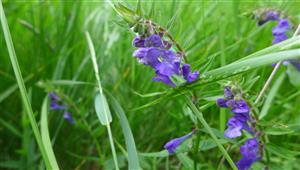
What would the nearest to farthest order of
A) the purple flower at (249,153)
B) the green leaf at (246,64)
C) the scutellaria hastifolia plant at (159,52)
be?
the green leaf at (246,64) → the scutellaria hastifolia plant at (159,52) → the purple flower at (249,153)

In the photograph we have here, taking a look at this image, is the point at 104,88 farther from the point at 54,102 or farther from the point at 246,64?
the point at 246,64

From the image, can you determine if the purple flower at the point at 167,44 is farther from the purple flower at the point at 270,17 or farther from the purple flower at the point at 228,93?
the purple flower at the point at 270,17

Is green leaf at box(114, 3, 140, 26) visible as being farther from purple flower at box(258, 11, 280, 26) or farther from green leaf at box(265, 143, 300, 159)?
purple flower at box(258, 11, 280, 26)

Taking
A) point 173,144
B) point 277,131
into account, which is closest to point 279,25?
point 277,131

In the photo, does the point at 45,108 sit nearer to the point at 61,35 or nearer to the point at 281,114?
the point at 61,35

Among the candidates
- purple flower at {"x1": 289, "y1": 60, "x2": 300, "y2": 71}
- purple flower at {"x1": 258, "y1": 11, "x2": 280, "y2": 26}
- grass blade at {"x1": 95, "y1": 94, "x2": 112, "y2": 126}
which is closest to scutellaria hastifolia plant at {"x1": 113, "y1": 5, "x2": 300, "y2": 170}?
grass blade at {"x1": 95, "y1": 94, "x2": 112, "y2": 126}

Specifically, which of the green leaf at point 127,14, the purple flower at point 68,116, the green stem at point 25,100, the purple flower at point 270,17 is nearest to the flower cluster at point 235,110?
the green leaf at point 127,14
